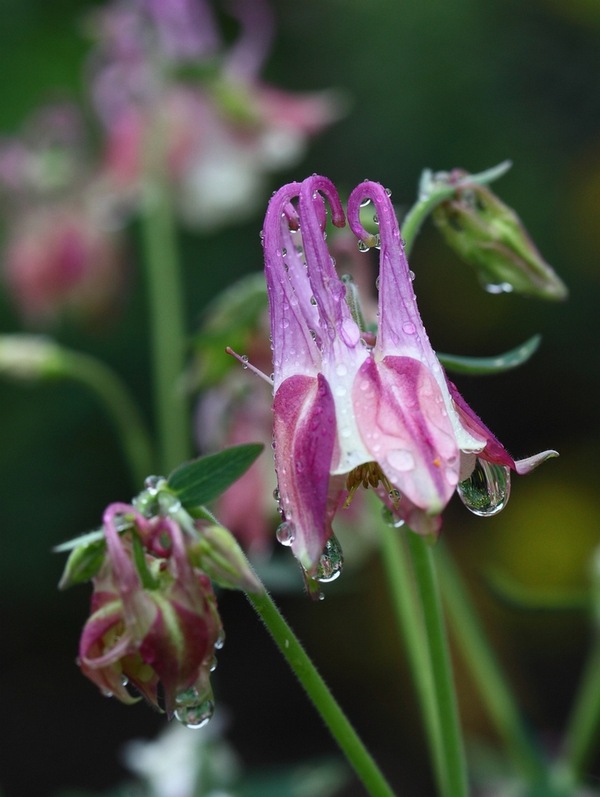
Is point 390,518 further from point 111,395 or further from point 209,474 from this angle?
point 111,395

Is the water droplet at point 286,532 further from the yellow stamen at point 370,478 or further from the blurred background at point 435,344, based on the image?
the blurred background at point 435,344

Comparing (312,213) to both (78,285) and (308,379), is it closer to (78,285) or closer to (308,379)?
(308,379)

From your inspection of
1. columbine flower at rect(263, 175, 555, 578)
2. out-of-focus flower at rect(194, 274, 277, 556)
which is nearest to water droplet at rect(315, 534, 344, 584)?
columbine flower at rect(263, 175, 555, 578)

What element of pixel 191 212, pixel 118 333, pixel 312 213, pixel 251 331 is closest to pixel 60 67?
pixel 118 333

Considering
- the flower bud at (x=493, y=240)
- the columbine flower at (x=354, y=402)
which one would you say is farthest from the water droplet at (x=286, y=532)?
the flower bud at (x=493, y=240)

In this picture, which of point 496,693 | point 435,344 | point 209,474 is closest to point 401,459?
point 209,474
